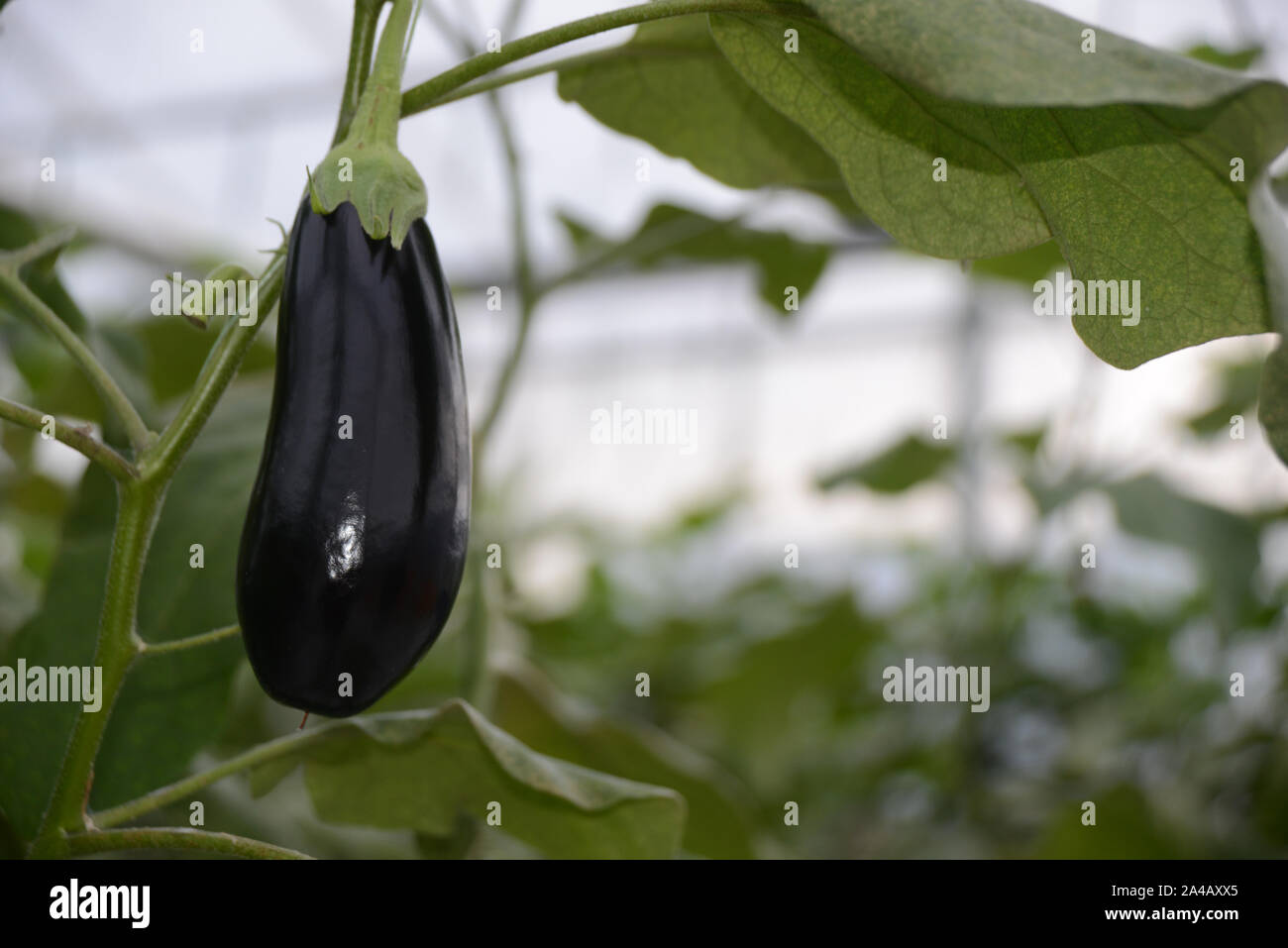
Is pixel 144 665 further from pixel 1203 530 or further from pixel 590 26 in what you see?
pixel 1203 530

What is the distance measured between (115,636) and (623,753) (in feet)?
1.25

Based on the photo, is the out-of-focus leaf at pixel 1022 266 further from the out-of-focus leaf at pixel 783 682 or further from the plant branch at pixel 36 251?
the plant branch at pixel 36 251

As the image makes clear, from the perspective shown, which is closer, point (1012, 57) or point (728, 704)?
point (1012, 57)

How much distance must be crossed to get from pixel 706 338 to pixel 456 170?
182 cm

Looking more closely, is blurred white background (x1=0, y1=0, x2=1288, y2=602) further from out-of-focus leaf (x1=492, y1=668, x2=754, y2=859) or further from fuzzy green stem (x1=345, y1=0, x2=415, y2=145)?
fuzzy green stem (x1=345, y1=0, x2=415, y2=145)

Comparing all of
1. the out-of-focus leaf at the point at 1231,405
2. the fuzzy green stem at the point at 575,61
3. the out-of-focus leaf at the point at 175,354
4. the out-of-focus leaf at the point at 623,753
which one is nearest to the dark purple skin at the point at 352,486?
the fuzzy green stem at the point at 575,61

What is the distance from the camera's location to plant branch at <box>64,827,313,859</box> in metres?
0.31

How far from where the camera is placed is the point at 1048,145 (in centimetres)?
31

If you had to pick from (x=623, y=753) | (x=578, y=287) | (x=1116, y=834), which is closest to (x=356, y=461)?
(x=623, y=753)

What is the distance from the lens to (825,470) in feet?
3.60

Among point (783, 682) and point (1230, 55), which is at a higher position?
point (1230, 55)

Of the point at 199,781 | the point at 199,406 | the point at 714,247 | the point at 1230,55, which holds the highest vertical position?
the point at 1230,55

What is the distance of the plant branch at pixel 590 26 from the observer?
0.99 ft

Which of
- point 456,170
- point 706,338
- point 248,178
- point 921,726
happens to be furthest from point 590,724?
point 706,338
